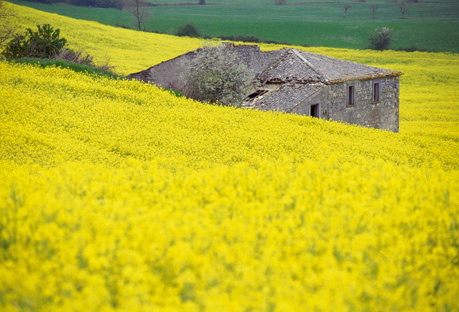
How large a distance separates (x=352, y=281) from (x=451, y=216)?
3141 millimetres

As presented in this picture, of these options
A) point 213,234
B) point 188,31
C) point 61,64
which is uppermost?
point 188,31

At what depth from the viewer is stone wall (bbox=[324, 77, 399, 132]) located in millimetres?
29016

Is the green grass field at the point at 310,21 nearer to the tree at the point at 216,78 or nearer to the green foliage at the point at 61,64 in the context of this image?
the tree at the point at 216,78

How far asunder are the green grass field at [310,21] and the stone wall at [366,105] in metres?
42.1

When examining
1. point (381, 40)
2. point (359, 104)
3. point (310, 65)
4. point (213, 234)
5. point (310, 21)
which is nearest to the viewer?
point (213, 234)

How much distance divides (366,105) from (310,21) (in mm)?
63074

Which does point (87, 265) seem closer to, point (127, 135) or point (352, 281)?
point (352, 281)

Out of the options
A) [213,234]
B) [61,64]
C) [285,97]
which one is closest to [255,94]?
[285,97]

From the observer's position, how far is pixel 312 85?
28141mm

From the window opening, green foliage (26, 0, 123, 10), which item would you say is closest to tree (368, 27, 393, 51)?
green foliage (26, 0, 123, 10)

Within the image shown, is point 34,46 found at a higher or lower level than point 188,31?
lower

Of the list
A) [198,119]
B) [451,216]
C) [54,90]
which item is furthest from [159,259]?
[54,90]

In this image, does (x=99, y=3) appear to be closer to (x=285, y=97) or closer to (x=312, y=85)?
(x=285, y=97)

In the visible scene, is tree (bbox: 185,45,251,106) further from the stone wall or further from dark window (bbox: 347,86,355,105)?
dark window (bbox: 347,86,355,105)
